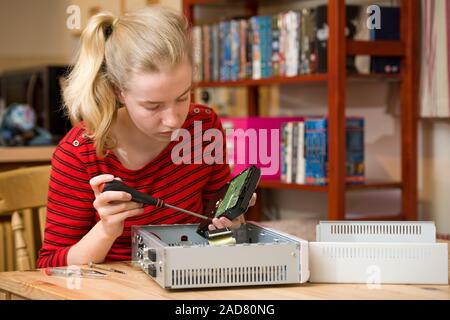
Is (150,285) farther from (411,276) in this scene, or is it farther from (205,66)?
(205,66)

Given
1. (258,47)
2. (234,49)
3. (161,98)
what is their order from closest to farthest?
(161,98), (258,47), (234,49)

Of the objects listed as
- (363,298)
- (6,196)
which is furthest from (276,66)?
(363,298)

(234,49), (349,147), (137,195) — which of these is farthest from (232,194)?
(234,49)

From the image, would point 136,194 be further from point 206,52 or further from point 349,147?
point 206,52

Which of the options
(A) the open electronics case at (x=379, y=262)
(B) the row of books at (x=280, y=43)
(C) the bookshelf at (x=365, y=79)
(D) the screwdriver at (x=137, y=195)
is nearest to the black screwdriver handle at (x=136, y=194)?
(D) the screwdriver at (x=137, y=195)

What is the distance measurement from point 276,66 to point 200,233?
1585 millimetres

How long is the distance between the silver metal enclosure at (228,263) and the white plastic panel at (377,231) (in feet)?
0.40

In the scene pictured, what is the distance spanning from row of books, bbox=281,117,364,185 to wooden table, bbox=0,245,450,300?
142 cm

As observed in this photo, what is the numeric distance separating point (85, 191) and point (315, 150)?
124 centimetres

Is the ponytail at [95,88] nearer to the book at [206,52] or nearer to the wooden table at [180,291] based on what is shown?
the wooden table at [180,291]

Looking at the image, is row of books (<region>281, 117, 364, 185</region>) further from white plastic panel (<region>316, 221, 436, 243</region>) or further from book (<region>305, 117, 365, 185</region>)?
white plastic panel (<region>316, 221, 436, 243</region>)

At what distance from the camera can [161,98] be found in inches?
50.9

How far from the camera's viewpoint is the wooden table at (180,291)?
1.03 metres

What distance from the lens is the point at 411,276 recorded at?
1.10 metres
